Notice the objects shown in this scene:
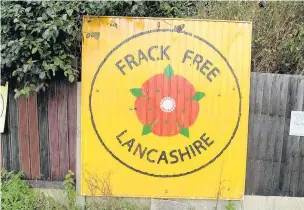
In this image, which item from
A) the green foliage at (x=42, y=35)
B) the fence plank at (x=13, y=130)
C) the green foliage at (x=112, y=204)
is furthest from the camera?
the fence plank at (x=13, y=130)

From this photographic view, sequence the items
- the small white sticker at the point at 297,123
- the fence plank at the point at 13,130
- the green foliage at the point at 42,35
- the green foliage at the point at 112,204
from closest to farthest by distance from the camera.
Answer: the green foliage at the point at 42,35
the small white sticker at the point at 297,123
the green foliage at the point at 112,204
the fence plank at the point at 13,130

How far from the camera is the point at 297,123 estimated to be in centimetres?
412

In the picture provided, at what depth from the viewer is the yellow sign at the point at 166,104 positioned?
412 cm

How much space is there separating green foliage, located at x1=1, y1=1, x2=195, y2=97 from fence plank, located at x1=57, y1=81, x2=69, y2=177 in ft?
0.71

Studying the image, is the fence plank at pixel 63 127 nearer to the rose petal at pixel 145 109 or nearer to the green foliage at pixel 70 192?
the green foliage at pixel 70 192

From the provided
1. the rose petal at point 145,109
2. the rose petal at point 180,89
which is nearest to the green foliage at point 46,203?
the rose petal at point 145,109

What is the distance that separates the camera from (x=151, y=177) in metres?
4.22

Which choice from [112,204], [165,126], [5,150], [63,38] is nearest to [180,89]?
[165,126]

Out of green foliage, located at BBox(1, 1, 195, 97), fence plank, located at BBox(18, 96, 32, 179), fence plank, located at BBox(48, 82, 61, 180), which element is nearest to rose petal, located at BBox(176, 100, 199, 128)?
green foliage, located at BBox(1, 1, 195, 97)

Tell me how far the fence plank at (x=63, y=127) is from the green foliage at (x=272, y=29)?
2058 mm

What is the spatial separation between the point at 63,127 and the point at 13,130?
64 centimetres

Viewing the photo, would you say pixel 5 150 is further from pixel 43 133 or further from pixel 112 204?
pixel 112 204

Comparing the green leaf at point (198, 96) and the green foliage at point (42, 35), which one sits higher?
the green foliage at point (42, 35)

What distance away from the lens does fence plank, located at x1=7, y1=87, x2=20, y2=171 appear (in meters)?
4.33
